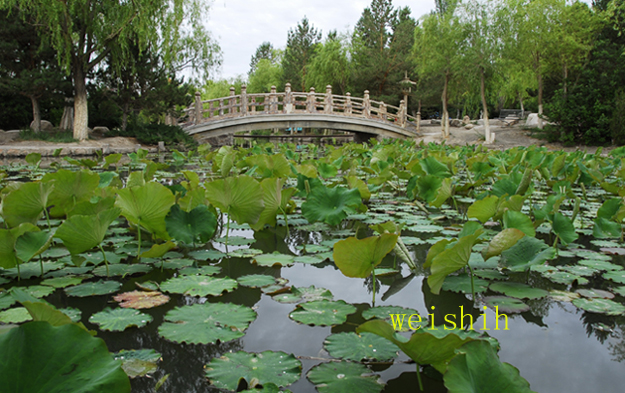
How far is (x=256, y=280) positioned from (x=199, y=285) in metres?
0.21

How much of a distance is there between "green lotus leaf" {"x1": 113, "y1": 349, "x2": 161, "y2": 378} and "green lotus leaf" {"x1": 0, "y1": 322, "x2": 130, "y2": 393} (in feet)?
1.15

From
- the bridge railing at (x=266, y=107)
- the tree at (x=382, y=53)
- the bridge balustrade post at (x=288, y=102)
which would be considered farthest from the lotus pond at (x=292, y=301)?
the tree at (x=382, y=53)

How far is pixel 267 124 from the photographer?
15.7 meters

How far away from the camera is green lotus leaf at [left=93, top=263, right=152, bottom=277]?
5.44 ft

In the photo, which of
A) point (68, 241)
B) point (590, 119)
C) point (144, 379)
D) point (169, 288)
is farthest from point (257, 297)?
point (590, 119)

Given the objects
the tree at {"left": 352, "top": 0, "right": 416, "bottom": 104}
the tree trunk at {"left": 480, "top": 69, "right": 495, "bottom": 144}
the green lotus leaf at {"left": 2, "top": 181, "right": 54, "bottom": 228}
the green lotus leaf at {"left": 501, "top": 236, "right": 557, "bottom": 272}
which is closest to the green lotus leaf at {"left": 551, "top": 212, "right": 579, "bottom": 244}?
the green lotus leaf at {"left": 501, "top": 236, "right": 557, "bottom": 272}

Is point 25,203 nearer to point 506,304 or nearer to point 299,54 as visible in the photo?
point 506,304

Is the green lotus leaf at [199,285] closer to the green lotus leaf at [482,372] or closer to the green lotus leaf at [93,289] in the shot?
the green lotus leaf at [93,289]

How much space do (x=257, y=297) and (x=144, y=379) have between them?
559 mm

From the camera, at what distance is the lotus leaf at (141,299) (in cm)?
135

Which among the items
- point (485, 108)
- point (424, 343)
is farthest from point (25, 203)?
point (485, 108)

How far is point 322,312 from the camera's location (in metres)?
1.31

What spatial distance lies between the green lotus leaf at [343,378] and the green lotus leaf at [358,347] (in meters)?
0.03

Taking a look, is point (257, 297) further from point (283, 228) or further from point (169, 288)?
point (283, 228)
